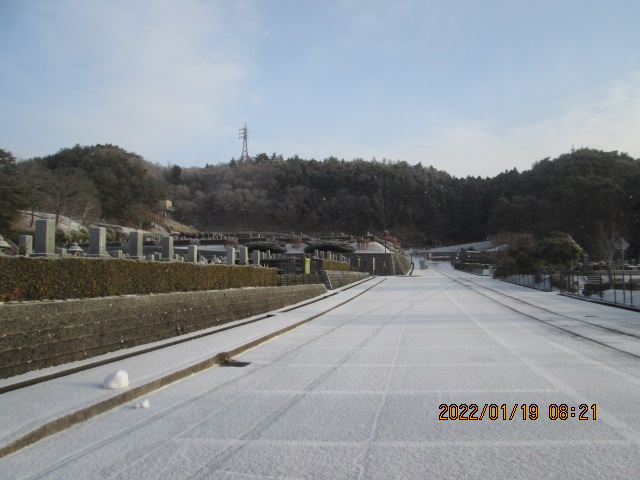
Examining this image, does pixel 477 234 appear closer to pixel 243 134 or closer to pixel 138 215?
pixel 243 134

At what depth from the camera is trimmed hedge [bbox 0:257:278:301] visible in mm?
8227

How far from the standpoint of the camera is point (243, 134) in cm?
15862

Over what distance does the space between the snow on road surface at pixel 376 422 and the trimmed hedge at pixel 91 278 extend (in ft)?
9.53

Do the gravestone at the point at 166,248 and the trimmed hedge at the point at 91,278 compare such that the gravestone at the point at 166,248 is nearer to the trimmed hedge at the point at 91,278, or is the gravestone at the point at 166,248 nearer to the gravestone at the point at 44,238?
the trimmed hedge at the point at 91,278

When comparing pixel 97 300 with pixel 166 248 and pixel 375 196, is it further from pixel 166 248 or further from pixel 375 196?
pixel 375 196

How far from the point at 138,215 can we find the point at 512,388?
81.7 m

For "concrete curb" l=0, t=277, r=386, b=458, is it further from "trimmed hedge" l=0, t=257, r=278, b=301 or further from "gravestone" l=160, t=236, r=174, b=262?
"gravestone" l=160, t=236, r=174, b=262

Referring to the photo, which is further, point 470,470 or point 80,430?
point 80,430

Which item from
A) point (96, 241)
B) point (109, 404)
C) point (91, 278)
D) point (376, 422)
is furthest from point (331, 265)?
point (376, 422)

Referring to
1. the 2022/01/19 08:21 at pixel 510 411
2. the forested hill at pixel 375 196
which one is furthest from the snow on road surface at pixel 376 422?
the forested hill at pixel 375 196

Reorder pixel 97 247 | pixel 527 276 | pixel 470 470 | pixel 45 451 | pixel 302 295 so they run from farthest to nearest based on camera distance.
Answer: pixel 527 276 < pixel 302 295 < pixel 97 247 < pixel 45 451 < pixel 470 470

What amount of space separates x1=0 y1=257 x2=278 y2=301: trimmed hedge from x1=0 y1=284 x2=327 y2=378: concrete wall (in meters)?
0.48

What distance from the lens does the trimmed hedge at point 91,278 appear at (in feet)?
27.0

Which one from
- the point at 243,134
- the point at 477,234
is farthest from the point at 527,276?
the point at 243,134
